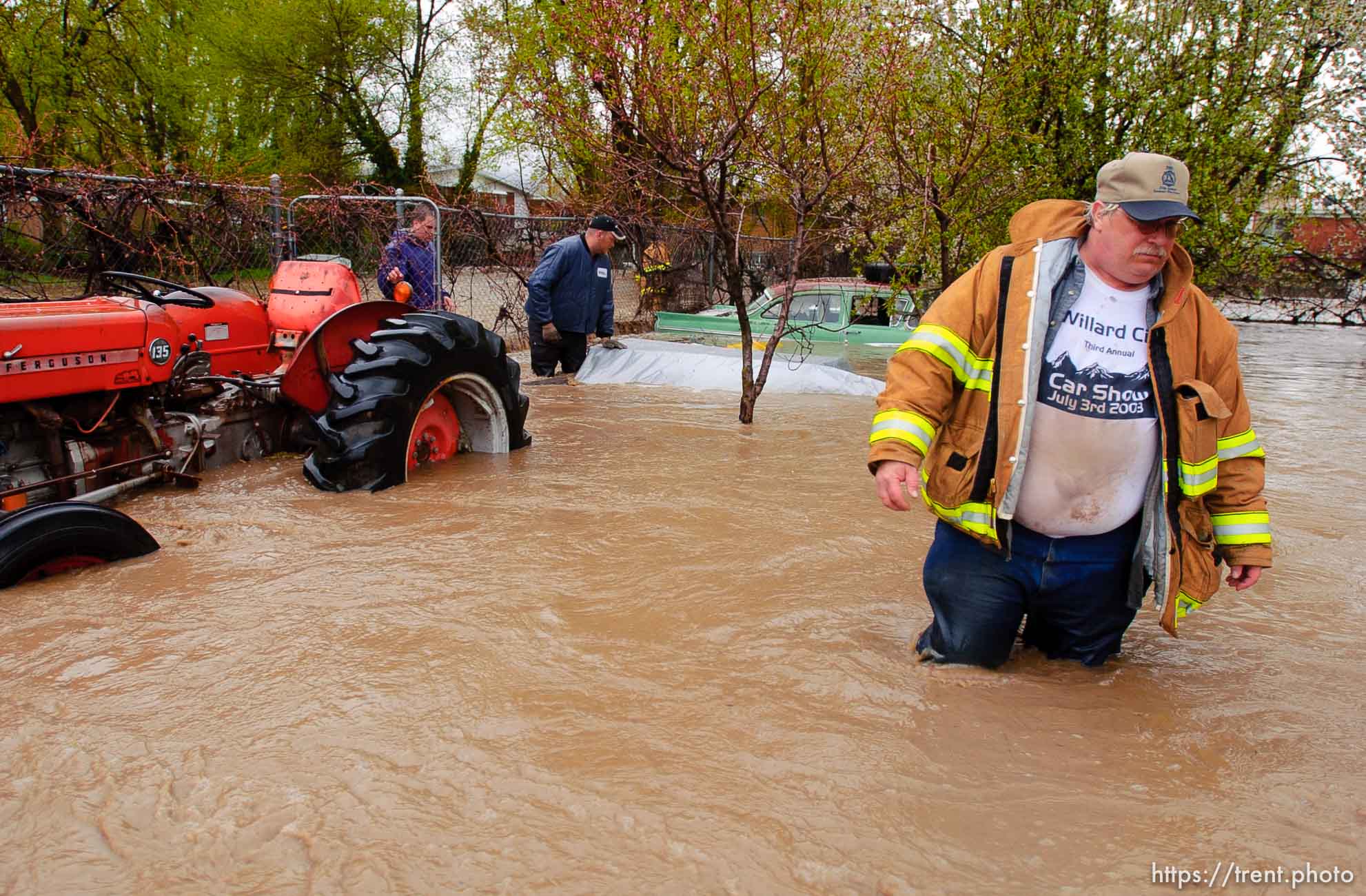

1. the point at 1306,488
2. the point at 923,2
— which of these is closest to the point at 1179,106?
the point at 923,2

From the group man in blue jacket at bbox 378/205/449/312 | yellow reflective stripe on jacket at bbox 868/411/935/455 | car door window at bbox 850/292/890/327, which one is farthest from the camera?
car door window at bbox 850/292/890/327

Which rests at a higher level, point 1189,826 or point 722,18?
point 722,18

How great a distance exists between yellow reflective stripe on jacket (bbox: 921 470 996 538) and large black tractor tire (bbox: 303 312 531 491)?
10.3ft

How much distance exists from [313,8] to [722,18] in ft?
78.1

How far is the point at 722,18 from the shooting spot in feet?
21.6

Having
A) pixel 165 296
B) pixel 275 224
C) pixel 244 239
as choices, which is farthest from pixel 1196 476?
pixel 244 239

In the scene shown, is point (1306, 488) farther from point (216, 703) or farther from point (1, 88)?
point (1, 88)

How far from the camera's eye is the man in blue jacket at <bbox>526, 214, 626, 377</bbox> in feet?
28.8

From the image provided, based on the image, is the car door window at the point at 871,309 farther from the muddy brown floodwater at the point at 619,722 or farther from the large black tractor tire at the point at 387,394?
the muddy brown floodwater at the point at 619,722

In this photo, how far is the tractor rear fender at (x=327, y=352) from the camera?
5578mm

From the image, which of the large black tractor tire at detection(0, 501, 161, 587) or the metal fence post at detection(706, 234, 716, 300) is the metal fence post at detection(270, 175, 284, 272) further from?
the metal fence post at detection(706, 234, 716, 300)

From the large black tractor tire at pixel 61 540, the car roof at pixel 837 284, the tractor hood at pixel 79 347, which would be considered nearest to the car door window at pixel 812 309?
the car roof at pixel 837 284

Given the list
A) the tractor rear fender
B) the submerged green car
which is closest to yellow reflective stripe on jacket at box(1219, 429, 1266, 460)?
the tractor rear fender

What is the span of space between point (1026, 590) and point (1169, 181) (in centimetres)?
125
